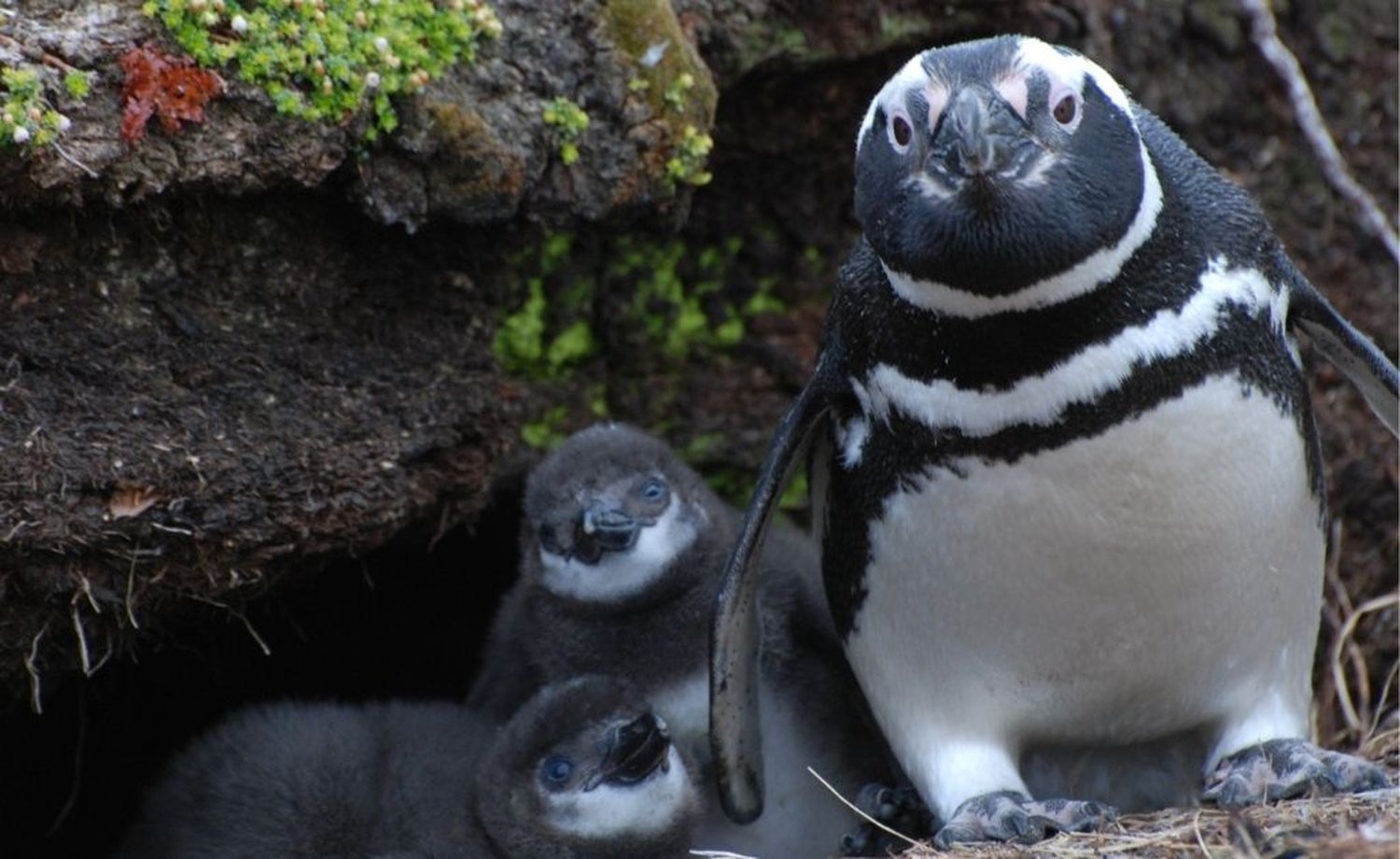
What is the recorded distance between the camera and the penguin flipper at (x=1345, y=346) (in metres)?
3.45

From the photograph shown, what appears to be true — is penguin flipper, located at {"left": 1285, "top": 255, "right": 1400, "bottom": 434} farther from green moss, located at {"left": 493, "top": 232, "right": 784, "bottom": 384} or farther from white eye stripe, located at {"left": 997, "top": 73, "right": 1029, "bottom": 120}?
green moss, located at {"left": 493, "top": 232, "right": 784, "bottom": 384}

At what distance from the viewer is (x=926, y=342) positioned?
3129mm

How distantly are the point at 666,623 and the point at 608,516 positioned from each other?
0.87 ft

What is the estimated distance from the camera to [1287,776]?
3.35 meters

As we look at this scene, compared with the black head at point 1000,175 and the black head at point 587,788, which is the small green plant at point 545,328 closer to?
the black head at point 587,788

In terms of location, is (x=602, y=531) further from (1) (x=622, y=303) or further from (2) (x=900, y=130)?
(2) (x=900, y=130)

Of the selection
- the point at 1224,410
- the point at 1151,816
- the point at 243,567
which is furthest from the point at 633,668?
the point at 1224,410

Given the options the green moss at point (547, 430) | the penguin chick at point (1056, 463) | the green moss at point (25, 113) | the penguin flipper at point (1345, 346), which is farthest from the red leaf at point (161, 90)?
the penguin flipper at point (1345, 346)

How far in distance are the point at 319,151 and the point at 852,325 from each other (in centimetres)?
98

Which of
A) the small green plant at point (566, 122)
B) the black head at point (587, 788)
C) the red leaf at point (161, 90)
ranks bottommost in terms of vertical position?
the black head at point (587, 788)

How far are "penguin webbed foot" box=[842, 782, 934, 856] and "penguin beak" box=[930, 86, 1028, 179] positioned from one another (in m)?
1.44

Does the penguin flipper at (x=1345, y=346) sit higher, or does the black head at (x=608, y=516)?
the penguin flipper at (x=1345, y=346)

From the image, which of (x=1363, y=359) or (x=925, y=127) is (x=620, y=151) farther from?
(x=1363, y=359)

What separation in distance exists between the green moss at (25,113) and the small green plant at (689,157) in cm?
124
